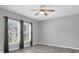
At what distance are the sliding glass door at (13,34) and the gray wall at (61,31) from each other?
2341 millimetres

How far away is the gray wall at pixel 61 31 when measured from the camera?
5069 mm

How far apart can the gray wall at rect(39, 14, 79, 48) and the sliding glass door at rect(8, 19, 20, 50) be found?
2.34m

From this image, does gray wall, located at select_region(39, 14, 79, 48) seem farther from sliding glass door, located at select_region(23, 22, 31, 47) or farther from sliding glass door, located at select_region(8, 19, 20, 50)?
sliding glass door, located at select_region(8, 19, 20, 50)

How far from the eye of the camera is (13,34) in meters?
4.38

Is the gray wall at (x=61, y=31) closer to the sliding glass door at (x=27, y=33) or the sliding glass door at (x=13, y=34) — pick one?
the sliding glass door at (x=27, y=33)

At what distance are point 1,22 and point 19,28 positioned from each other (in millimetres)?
1261

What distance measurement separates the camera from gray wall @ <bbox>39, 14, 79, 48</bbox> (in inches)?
200

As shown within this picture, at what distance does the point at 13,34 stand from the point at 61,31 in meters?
3.21

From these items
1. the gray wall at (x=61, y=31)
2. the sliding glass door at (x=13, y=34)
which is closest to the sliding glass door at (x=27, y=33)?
the sliding glass door at (x=13, y=34)

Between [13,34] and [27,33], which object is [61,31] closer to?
[27,33]

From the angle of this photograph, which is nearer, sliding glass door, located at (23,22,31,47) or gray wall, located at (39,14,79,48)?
gray wall, located at (39,14,79,48)

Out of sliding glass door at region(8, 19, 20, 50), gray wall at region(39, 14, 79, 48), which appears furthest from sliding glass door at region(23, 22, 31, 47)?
gray wall at region(39, 14, 79, 48)
